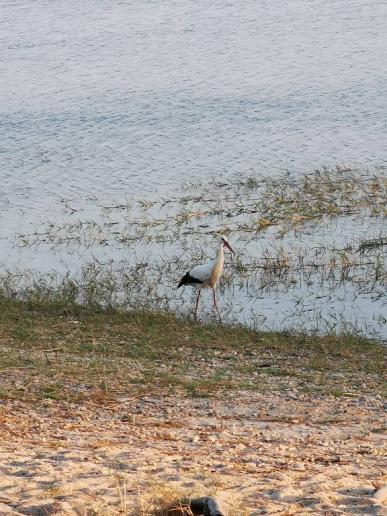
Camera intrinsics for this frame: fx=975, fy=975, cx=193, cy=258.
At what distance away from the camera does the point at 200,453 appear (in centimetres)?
772

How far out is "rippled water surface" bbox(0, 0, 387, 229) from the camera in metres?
22.8

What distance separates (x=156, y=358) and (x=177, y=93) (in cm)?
1911

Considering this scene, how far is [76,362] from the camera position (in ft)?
36.7

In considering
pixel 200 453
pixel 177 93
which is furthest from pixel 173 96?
pixel 200 453

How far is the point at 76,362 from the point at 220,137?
Answer: 14674mm

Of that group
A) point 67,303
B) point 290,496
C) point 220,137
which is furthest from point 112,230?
point 290,496

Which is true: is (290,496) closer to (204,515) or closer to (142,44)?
(204,515)

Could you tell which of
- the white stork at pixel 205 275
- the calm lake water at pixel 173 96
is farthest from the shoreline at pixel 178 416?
the calm lake water at pixel 173 96

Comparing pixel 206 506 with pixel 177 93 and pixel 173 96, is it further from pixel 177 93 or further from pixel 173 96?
pixel 177 93

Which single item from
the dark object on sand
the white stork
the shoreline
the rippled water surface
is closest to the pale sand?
the shoreline

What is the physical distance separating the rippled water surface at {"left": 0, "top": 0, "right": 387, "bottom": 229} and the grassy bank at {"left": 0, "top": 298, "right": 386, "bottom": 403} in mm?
7136

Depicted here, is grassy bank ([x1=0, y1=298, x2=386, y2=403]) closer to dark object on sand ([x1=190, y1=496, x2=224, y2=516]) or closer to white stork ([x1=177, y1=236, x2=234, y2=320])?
white stork ([x1=177, y1=236, x2=234, y2=320])

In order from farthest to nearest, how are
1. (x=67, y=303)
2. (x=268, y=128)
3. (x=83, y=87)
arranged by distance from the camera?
(x=83, y=87) < (x=268, y=128) < (x=67, y=303)

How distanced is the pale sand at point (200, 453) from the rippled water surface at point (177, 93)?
11.1 meters
